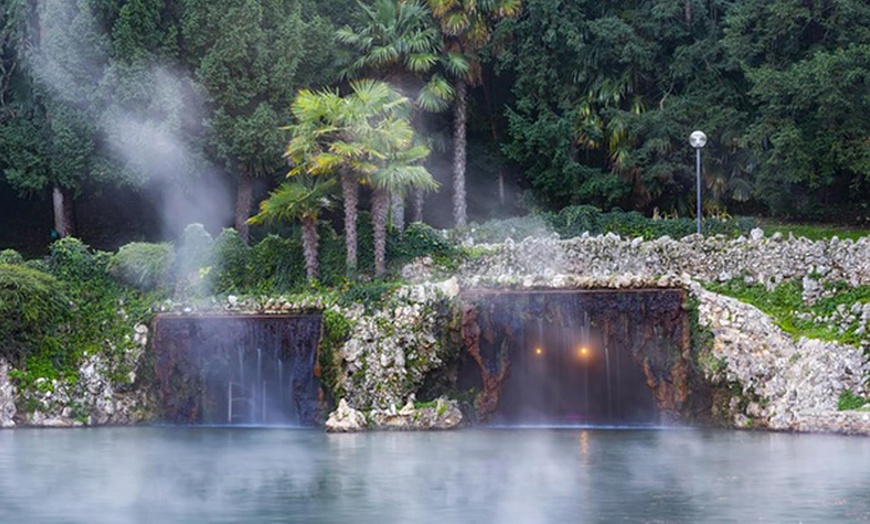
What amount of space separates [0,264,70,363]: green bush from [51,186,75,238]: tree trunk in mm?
9355

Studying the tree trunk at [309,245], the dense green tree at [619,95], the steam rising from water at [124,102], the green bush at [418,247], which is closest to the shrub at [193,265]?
the tree trunk at [309,245]

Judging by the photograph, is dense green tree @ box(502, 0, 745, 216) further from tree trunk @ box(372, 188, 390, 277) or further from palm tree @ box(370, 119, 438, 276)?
tree trunk @ box(372, 188, 390, 277)

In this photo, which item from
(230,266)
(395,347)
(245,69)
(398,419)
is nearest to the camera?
(398,419)

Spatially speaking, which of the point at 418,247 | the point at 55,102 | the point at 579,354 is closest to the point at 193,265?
the point at 418,247

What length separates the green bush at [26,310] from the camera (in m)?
42.7

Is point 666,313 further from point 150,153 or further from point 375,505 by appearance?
point 150,153

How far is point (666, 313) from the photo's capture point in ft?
131

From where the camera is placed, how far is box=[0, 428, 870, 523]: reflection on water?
27000 mm

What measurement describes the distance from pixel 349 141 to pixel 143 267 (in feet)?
22.3

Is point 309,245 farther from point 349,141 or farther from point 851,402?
point 851,402

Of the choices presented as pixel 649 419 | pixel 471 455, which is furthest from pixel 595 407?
pixel 471 455

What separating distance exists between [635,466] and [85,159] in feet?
81.8

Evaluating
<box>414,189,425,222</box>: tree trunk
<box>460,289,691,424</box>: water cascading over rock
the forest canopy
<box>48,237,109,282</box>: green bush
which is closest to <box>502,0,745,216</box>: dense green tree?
the forest canopy

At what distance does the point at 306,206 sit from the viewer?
43.2 metres
